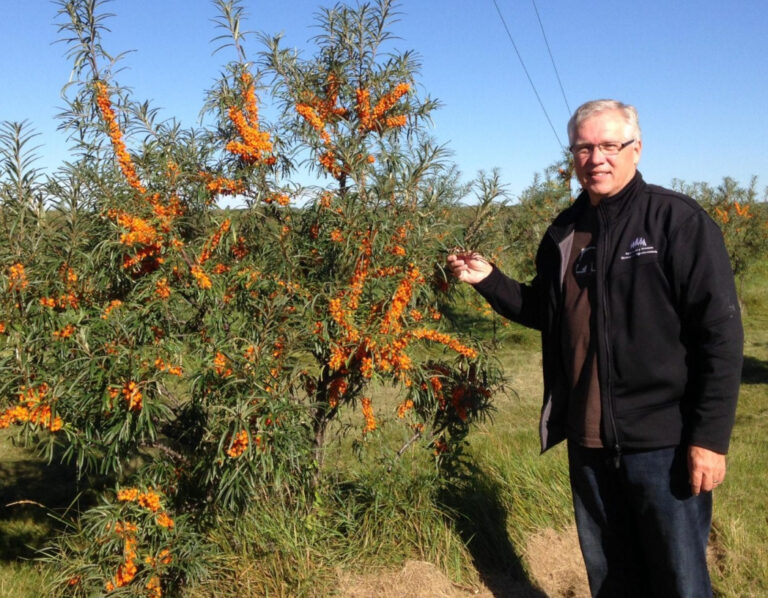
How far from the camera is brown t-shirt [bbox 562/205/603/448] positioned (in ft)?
7.28

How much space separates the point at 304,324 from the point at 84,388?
0.83 metres

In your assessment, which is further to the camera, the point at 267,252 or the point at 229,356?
the point at 267,252

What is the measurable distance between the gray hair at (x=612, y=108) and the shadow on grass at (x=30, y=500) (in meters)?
3.43

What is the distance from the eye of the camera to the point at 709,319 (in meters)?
1.97

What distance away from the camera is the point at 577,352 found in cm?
227

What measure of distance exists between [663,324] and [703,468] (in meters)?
0.45

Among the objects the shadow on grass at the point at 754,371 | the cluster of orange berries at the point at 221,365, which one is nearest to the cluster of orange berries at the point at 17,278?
the cluster of orange berries at the point at 221,365

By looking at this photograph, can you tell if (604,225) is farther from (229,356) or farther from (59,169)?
(59,169)

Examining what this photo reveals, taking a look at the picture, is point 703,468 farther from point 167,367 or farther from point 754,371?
point 754,371

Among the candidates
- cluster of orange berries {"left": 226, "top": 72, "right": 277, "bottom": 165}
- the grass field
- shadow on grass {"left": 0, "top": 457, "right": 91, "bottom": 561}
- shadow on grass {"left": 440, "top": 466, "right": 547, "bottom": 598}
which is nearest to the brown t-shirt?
the grass field

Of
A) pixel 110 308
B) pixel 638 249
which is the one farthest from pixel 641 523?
pixel 110 308

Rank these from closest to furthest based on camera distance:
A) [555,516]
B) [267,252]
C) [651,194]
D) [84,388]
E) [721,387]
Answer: [721,387], [651,194], [84,388], [267,252], [555,516]

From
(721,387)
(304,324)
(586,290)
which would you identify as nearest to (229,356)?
(304,324)

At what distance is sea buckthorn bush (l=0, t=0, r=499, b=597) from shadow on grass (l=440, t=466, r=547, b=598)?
2.04 feet
